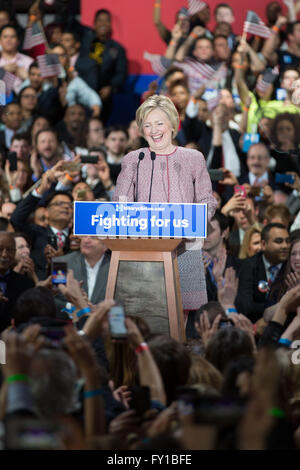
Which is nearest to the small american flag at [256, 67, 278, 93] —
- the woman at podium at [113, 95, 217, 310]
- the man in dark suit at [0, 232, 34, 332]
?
the woman at podium at [113, 95, 217, 310]

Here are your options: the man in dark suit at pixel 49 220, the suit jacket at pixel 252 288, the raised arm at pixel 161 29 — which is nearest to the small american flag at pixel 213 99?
the raised arm at pixel 161 29

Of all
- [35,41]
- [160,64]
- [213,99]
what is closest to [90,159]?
[213,99]

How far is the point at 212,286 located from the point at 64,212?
1.28 metres

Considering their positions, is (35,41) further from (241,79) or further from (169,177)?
(169,177)

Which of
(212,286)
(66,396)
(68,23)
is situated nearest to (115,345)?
(66,396)

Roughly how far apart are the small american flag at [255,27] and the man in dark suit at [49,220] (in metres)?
2.86

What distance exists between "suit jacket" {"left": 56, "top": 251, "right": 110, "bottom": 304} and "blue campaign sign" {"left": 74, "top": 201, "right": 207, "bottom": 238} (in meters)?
0.75

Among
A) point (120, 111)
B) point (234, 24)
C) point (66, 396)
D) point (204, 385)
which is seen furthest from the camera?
point (234, 24)

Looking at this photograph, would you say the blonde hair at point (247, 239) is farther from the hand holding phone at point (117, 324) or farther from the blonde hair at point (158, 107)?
the hand holding phone at point (117, 324)

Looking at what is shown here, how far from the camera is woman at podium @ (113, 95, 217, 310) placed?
4.38 metres

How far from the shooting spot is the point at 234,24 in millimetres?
8875

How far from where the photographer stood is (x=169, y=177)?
4.39 m

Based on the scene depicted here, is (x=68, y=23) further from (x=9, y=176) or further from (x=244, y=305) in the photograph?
(x=244, y=305)

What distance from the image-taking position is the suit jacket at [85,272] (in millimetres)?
4836
